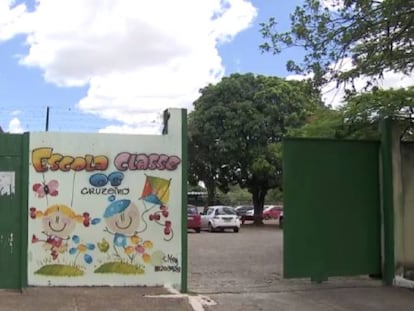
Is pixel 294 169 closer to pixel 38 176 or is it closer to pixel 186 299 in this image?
pixel 186 299

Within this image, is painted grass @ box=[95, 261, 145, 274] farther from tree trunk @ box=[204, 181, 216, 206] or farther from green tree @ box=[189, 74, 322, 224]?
tree trunk @ box=[204, 181, 216, 206]

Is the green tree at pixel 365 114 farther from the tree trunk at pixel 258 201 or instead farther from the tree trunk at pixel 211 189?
the tree trunk at pixel 211 189

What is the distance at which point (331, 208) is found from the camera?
11.5 m

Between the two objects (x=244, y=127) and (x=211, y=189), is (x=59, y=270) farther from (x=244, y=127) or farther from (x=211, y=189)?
(x=211, y=189)

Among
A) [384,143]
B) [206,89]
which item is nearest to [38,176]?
[384,143]

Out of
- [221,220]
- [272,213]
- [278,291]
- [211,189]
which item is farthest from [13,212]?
[272,213]

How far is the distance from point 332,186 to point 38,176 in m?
5.34

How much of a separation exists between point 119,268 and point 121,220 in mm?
789

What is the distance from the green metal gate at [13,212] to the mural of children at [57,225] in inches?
8.5

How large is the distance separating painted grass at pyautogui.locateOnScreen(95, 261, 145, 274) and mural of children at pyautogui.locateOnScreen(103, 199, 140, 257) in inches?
6.7

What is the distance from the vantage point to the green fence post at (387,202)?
11.5 meters

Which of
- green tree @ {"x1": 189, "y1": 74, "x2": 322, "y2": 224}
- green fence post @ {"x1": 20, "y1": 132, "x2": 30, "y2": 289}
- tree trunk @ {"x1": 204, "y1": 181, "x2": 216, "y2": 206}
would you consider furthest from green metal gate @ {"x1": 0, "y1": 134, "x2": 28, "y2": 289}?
tree trunk @ {"x1": 204, "y1": 181, "x2": 216, "y2": 206}

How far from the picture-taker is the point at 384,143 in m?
11.7

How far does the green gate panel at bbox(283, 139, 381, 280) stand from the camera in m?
11.3
